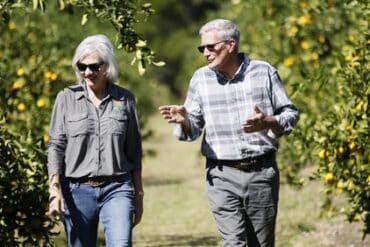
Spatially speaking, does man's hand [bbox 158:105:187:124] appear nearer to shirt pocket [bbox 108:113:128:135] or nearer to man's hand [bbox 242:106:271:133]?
shirt pocket [bbox 108:113:128:135]

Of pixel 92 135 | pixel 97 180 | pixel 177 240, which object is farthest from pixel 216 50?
pixel 177 240

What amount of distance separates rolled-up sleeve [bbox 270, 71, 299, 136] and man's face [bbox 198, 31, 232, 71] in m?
0.29

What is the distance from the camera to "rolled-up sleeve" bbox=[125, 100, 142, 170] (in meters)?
5.62

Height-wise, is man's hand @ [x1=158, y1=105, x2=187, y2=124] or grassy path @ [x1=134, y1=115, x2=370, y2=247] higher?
man's hand @ [x1=158, y1=105, x2=187, y2=124]

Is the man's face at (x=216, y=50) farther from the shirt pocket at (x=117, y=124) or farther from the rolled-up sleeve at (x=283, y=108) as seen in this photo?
the shirt pocket at (x=117, y=124)

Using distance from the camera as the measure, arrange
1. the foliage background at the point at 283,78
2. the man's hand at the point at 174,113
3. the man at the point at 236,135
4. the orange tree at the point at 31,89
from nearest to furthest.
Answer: the man's hand at the point at 174,113
the man at the point at 236,135
the orange tree at the point at 31,89
the foliage background at the point at 283,78

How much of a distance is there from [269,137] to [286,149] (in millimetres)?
6964

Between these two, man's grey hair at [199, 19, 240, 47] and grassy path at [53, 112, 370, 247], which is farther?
grassy path at [53, 112, 370, 247]

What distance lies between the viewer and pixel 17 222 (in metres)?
7.33

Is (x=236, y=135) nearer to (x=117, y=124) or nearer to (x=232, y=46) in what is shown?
(x=232, y=46)

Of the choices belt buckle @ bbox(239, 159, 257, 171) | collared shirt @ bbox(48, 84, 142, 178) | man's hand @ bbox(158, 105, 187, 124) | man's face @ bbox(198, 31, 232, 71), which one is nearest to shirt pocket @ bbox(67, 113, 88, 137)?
collared shirt @ bbox(48, 84, 142, 178)

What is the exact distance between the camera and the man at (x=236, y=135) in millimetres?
5672

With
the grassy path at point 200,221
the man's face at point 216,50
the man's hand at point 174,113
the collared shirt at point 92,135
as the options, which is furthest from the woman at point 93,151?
the grassy path at point 200,221

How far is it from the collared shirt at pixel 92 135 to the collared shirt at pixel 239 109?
313 mm
